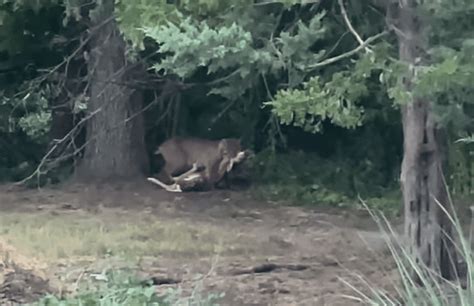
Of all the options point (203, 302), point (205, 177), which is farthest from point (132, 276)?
point (205, 177)

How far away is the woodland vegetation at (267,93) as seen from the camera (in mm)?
6480

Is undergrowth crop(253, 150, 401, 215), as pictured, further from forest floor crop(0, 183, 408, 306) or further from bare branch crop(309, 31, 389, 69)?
bare branch crop(309, 31, 389, 69)

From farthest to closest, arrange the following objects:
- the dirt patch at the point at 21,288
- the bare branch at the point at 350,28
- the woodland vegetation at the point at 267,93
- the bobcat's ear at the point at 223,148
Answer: the bobcat's ear at the point at 223,148, the bare branch at the point at 350,28, the dirt patch at the point at 21,288, the woodland vegetation at the point at 267,93

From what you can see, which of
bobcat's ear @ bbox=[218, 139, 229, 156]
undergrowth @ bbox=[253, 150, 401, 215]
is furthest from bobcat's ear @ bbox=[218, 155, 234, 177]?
Result: undergrowth @ bbox=[253, 150, 401, 215]

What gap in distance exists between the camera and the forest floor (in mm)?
7723

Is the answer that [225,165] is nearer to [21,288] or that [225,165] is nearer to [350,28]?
[350,28]

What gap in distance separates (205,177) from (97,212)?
2346 millimetres

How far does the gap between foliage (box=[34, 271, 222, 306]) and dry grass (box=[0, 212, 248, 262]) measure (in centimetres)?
171

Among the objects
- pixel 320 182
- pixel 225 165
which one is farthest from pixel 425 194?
pixel 320 182

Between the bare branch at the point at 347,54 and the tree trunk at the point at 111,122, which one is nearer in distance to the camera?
the bare branch at the point at 347,54

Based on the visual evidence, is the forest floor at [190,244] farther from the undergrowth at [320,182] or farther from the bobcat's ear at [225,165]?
the undergrowth at [320,182]

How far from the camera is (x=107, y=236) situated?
969 cm

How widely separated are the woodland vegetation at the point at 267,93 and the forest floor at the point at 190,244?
0.70 m

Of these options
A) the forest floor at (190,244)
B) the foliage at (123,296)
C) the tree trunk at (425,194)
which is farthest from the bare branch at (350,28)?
the foliage at (123,296)
